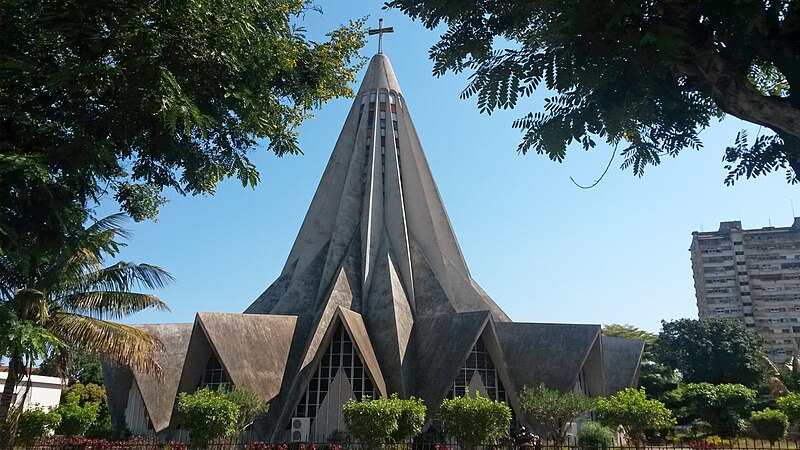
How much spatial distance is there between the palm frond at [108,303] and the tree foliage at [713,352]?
39.8 meters

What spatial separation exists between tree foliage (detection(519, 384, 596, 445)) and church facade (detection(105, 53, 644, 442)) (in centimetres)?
343

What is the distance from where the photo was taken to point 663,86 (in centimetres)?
827

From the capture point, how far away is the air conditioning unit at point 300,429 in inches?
938

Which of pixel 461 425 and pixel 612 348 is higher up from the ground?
pixel 612 348

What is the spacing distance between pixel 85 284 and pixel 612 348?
84.1 feet

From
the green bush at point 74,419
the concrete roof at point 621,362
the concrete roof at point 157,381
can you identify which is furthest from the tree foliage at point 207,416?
the concrete roof at point 621,362

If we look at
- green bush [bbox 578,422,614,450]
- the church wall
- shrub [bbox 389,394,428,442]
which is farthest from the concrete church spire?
shrub [bbox 389,394,428,442]

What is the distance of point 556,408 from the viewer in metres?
20.5

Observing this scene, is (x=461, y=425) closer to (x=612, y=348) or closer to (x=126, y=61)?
(x=126, y=61)

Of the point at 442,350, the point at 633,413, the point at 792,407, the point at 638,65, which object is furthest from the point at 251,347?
the point at 792,407

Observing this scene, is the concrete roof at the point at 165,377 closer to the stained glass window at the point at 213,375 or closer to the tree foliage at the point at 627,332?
the stained glass window at the point at 213,375

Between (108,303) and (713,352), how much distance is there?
1637 inches

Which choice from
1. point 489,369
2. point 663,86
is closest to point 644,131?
point 663,86

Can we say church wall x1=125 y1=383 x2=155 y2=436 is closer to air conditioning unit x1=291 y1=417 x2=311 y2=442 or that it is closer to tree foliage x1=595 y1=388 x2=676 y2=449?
air conditioning unit x1=291 y1=417 x2=311 y2=442
